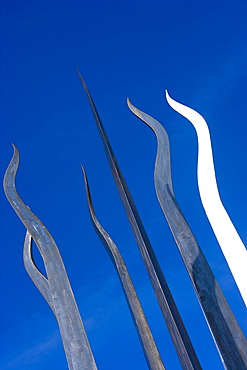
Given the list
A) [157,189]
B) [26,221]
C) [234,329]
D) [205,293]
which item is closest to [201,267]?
[205,293]

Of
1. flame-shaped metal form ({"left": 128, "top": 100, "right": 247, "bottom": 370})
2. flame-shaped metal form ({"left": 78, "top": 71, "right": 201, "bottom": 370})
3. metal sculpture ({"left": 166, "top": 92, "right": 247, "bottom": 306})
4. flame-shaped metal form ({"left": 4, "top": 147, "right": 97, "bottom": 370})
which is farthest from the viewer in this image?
flame-shaped metal form ({"left": 4, "top": 147, "right": 97, "bottom": 370})

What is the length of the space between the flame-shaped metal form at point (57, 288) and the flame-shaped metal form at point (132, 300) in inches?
41.3

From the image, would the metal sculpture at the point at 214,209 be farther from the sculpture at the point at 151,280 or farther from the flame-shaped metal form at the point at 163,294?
the flame-shaped metal form at the point at 163,294

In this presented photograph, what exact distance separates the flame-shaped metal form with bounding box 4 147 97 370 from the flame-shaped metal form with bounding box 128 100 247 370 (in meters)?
1.32

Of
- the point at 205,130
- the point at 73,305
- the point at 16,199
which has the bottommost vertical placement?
the point at 73,305

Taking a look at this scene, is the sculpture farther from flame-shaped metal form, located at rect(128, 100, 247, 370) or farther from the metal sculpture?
the metal sculpture

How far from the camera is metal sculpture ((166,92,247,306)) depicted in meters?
3.46

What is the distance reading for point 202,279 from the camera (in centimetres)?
407

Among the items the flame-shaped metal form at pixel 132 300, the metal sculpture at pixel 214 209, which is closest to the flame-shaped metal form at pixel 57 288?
the flame-shaped metal form at pixel 132 300

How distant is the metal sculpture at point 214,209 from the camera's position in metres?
3.46

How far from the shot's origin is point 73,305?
15.3 feet

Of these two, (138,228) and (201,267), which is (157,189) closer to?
(201,267)

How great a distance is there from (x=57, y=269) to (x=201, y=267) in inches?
66.2

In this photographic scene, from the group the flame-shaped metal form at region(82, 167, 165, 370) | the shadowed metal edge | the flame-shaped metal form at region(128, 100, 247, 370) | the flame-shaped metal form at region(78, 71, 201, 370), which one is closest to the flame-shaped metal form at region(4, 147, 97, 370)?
the shadowed metal edge
